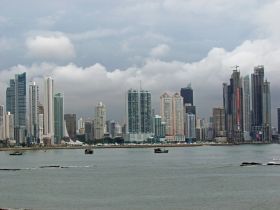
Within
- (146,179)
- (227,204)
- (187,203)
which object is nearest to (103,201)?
(187,203)

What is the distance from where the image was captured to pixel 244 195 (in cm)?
6053

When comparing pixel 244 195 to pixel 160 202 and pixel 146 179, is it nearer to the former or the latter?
pixel 160 202

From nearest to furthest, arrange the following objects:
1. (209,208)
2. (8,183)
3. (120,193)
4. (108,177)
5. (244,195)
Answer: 1. (209,208)
2. (244,195)
3. (120,193)
4. (8,183)
5. (108,177)

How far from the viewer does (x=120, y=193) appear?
6444 centimetres

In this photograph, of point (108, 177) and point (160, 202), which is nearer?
point (160, 202)

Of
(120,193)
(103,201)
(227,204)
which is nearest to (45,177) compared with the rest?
(120,193)

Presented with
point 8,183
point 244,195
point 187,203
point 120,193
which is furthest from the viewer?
point 8,183

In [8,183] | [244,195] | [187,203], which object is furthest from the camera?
[8,183]

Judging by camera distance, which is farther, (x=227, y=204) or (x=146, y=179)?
(x=146, y=179)

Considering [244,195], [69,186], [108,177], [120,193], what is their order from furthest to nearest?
[108,177]
[69,186]
[120,193]
[244,195]

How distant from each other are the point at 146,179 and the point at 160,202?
2576 cm

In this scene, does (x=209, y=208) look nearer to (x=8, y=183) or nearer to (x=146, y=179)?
(x=146, y=179)

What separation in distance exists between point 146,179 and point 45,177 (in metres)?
16.4

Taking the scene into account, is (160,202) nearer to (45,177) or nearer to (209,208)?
(209,208)
